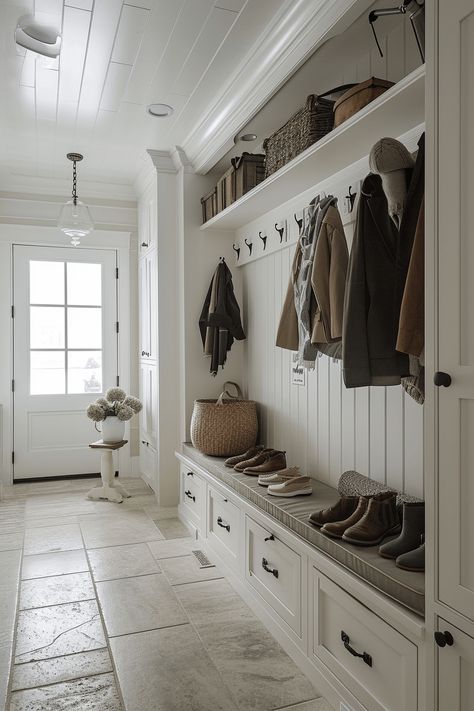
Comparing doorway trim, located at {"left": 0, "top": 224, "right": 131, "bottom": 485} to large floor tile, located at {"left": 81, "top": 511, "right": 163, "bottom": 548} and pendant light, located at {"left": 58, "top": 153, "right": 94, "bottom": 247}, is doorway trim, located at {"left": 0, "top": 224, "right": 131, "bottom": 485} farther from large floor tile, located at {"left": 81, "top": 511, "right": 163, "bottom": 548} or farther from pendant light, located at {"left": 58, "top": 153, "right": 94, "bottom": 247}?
large floor tile, located at {"left": 81, "top": 511, "right": 163, "bottom": 548}

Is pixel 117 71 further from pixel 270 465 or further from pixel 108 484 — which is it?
pixel 108 484

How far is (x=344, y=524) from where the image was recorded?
6.44 feet

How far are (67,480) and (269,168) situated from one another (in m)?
3.39

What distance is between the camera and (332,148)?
7.55ft

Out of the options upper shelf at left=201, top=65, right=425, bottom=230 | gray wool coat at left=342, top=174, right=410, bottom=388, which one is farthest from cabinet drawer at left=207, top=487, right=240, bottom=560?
upper shelf at left=201, top=65, right=425, bottom=230

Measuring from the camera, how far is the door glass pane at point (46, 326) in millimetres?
4895

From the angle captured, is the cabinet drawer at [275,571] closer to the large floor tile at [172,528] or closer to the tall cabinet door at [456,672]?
the tall cabinet door at [456,672]

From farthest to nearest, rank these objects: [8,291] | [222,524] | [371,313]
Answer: [8,291] < [222,524] < [371,313]

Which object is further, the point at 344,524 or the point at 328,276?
the point at 328,276

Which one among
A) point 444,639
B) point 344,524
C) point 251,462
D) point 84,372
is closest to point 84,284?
point 84,372

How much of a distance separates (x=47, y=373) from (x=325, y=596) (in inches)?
143

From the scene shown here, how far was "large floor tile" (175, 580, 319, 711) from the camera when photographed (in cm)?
193

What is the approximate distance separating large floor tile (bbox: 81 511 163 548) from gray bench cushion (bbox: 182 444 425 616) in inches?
27.9

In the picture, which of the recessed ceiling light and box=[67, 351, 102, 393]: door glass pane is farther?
box=[67, 351, 102, 393]: door glass pane
